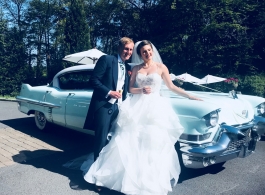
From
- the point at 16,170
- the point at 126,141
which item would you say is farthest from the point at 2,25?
the point at 126,141

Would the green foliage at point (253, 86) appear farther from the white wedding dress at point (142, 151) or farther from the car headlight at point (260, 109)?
the white wedding dress at point (142, 151)

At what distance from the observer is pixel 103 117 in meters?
3.30

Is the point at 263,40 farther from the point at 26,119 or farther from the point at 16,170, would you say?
the point at 16,170

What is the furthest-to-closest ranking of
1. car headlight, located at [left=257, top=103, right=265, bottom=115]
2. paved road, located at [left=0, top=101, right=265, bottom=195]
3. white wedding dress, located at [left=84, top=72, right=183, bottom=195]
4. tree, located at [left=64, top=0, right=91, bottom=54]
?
tree, located at [left=64, top=0, right=91, bottom=54]
car headlight, located at [left=257, top=103, right=265, bottom=115]
paved road, located at [left=0, top=101, right=265, bottom=195]
white wedding dress, located at [left=84, top=72, right=183, bottom=195]

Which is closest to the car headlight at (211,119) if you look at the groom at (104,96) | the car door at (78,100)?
the groom at (104,96)

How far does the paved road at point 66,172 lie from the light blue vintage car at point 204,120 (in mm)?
383

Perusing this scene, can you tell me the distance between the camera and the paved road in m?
3.25

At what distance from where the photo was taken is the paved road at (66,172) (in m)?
3.25

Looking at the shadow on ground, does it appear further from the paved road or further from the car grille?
the car grille

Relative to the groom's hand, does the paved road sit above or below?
below

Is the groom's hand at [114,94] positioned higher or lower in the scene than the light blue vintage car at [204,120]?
higher

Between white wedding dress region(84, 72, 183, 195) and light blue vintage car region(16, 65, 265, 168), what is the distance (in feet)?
0.76

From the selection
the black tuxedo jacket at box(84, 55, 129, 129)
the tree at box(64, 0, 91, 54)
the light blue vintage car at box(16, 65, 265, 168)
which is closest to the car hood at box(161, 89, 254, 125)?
the light blue vintage car at box(16, 65, 265, 168)

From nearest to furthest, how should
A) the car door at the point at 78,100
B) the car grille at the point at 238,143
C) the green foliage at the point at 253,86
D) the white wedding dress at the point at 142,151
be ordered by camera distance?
the white wedding dress at the point at 142,151
the car grille at the point at 238,143
the car door at the point at 78,100
the green foliage at the point at 253,86
